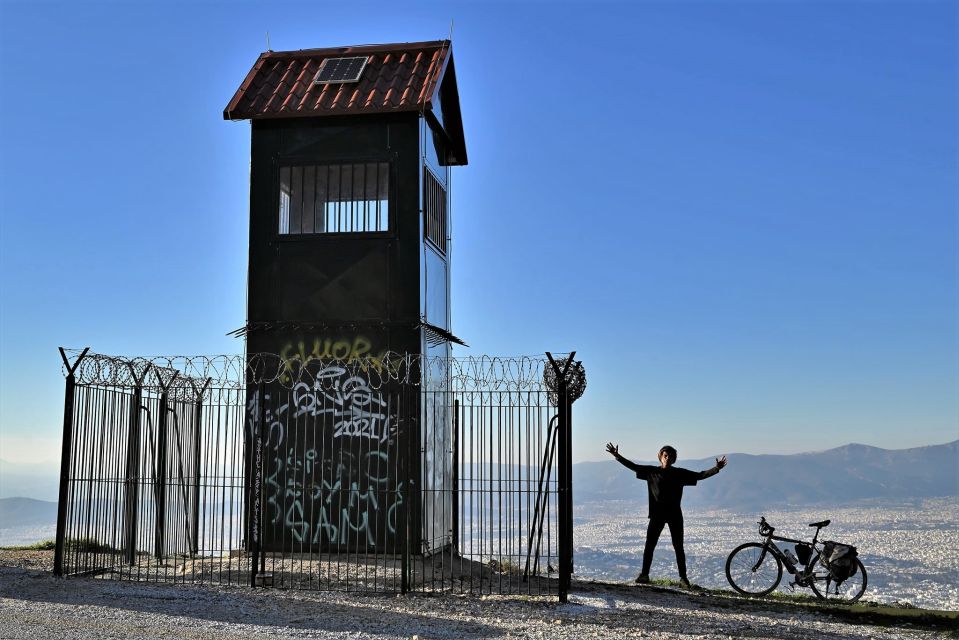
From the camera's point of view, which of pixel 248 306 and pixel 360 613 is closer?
pixel 360 613

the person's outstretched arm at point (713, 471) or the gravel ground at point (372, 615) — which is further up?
the person's outstretched arm at point (713, 471)

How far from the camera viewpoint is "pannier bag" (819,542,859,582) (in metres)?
12.8

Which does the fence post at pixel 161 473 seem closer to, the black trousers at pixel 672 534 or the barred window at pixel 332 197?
the barred window at pixel 332 197

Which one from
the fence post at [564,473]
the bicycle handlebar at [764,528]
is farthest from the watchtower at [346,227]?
the bicycle handlebar at [764,528]

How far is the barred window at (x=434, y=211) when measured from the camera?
15.9 m

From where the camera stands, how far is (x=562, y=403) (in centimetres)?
1193

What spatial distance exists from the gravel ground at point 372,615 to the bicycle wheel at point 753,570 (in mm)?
675

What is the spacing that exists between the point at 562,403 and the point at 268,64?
9.19m

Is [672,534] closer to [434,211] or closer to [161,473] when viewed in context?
[434,211]

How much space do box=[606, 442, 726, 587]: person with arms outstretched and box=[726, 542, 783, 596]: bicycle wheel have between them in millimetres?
694

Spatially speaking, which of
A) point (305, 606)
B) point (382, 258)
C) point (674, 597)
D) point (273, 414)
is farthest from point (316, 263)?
point (674, 597)

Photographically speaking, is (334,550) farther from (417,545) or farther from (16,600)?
(16,600)

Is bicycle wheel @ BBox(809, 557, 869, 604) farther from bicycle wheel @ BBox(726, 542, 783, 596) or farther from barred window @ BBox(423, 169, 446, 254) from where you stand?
barred window @ BBox(423, 169, 446, 254)

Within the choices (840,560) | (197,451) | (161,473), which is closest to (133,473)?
(161,473)
